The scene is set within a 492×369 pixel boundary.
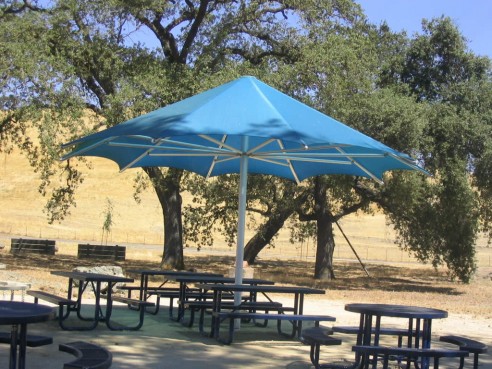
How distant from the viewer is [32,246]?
31688 millimetres

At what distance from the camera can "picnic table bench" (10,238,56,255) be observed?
3111 cm

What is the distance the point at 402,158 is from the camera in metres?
9.31

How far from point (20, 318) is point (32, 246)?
27.8m

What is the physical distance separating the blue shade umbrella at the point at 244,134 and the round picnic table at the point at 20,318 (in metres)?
2.83

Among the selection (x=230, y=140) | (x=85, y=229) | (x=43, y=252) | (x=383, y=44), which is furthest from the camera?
(x=85, y=229)

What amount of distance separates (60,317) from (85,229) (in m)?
50.5

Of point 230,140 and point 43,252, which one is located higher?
point 230,140

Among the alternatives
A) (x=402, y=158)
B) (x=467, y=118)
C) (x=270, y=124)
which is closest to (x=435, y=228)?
(x=467, y=118)

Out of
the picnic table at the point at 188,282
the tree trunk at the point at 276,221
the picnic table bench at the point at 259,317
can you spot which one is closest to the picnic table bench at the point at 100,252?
the tree trunk at the point at 276,221

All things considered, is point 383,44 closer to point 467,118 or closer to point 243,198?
point 467,118

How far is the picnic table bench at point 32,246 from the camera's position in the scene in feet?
102

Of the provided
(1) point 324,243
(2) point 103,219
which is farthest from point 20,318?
(2) point 103,219

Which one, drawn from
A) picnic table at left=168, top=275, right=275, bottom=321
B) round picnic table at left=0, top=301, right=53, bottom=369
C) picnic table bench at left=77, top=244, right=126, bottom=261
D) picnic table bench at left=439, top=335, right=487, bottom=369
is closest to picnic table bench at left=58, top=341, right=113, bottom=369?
round picnic table at left=0, top=301, right=53, bottom=369

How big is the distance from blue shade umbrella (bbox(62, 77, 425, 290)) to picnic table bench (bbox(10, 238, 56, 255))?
2121 cm
